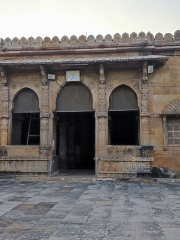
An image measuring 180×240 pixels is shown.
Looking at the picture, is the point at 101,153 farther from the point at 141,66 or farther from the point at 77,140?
the point at 77,140

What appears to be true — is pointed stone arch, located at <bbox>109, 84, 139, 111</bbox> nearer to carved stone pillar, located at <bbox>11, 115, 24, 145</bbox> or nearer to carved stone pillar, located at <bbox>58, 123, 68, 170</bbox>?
carved stone pillar, located at <bbox>11, 115, 24, 145</bbox>

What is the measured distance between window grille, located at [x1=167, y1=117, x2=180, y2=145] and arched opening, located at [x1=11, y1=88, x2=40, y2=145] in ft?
16.9

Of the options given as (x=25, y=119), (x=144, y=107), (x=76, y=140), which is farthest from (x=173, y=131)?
(x=76, y=140)

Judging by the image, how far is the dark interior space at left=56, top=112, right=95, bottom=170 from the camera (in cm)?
1406

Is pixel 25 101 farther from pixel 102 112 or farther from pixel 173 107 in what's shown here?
pixel 173 107

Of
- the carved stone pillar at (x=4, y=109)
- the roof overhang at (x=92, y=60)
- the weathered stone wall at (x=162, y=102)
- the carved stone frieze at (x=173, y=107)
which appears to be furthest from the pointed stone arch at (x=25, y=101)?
the carved stone frieze at (x=173, y=107)

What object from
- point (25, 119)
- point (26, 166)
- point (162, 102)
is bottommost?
point (26, 166)

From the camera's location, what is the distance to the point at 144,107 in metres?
10.0

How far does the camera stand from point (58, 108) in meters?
10.6

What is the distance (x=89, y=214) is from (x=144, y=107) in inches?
234

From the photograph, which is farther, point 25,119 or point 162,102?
point 25,119

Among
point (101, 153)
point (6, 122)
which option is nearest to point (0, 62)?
point (6, 122)

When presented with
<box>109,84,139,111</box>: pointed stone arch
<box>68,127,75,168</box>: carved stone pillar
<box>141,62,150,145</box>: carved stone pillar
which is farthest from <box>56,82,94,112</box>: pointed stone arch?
<box>68,127,75,168</box>: carved stone pillar

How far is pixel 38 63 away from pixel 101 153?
4.11 meters
